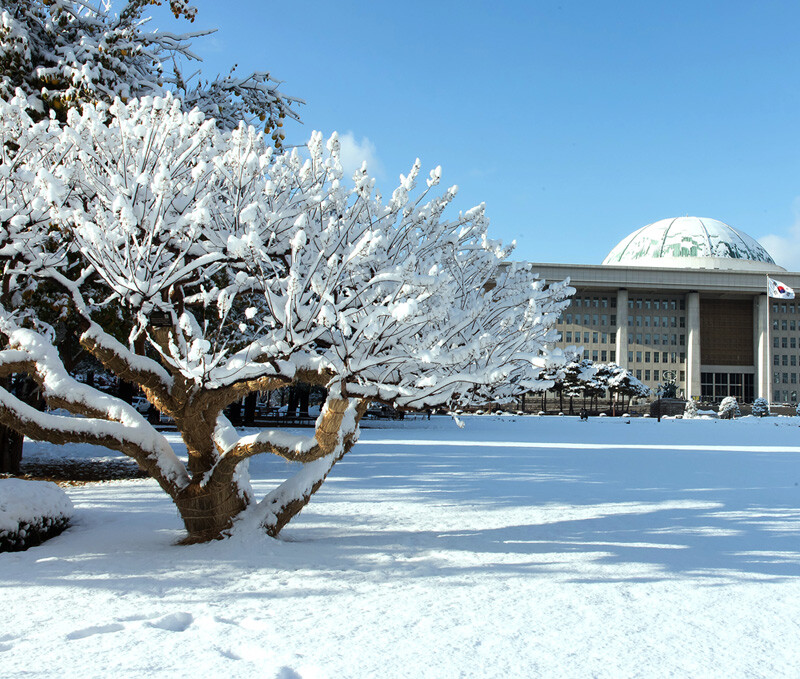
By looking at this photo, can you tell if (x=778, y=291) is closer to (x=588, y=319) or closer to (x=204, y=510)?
(x=588, y=319)

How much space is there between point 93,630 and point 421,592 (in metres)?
2.73

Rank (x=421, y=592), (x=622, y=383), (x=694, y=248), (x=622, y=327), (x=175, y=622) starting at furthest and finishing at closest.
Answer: (x=694, y=248) → (x=622, y=327) → (x=622, y=383) → (x=421, y=592) → (x=175, y=622)

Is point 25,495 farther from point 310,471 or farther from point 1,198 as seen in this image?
point 1,198

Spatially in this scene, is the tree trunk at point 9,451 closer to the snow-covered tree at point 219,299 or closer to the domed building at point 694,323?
the snow-covered tree at point 219,299

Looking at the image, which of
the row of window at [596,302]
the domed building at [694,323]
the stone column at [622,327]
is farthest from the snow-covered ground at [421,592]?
the row of window at [596,302]

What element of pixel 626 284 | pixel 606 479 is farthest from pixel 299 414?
pixel 626 284

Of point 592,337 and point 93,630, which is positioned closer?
point 93,630

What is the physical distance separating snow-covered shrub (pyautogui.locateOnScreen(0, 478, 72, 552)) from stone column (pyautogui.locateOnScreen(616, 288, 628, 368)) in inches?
4052

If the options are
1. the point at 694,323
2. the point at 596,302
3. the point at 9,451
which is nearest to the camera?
the point at 9,451

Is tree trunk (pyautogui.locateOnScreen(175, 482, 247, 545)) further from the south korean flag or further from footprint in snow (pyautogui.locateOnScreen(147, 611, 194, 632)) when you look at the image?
the south korean flag

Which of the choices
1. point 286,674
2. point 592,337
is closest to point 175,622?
point 286,674

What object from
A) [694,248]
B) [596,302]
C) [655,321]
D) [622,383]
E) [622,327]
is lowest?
[622,383]

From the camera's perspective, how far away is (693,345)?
104 m

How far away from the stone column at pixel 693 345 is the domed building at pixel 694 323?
15 centimetres
